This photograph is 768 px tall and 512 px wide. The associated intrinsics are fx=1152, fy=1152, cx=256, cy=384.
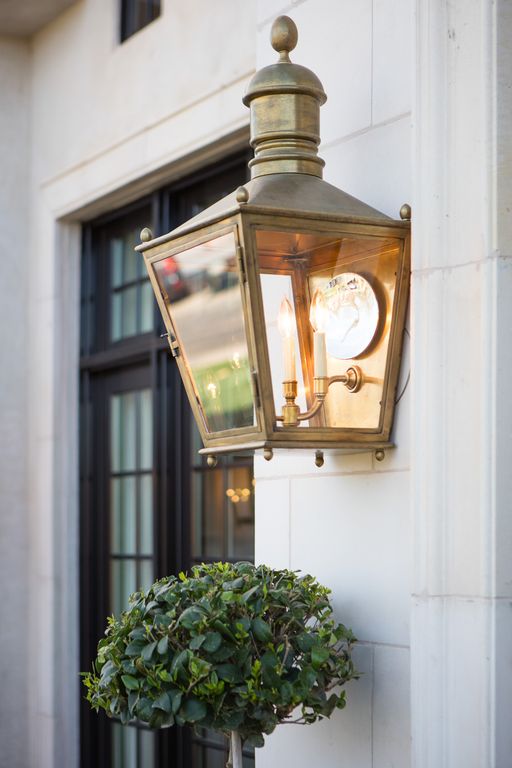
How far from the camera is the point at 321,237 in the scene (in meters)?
2.57

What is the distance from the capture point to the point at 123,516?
525cm

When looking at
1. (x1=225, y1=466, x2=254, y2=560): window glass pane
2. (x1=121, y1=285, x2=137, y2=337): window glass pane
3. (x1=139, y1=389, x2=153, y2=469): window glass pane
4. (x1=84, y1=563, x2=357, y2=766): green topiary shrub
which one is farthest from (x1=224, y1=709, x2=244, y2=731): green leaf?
(x1=121, y1=285, x2=137, y2=337): window glass pane

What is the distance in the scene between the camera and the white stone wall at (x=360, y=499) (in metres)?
2.71

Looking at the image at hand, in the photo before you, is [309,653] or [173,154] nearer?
[309,653]

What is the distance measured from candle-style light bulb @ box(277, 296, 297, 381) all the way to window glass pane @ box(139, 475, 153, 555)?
2.50 m

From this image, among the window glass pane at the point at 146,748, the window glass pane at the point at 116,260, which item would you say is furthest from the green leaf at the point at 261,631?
the window glass pane at the point at 116,260

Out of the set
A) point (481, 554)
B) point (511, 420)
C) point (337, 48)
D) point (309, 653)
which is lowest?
point (309, 653)

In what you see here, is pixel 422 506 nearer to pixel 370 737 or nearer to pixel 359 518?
pixel 359 518

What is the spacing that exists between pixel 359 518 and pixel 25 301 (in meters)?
3.17

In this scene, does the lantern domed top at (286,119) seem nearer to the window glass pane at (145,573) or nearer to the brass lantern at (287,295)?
the brass lantern at (287,295)

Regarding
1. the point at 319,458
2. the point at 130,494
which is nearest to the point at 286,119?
the point at 319,458

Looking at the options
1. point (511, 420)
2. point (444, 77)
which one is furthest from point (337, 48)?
point (511, 420)

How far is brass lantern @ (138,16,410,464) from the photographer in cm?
251

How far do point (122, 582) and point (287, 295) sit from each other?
9.38 ft
